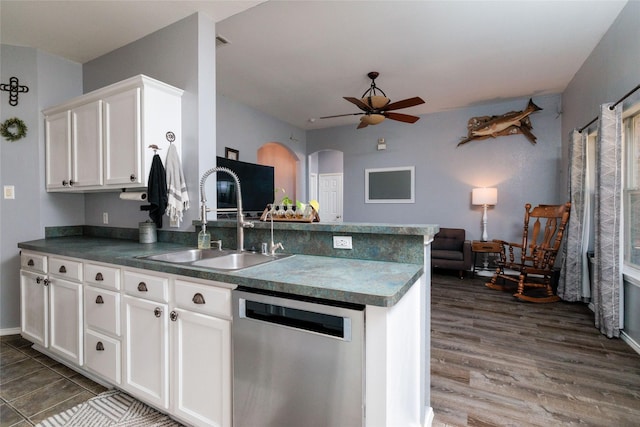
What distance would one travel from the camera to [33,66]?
275 centimetres

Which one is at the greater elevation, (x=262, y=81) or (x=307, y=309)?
(x=262, y=81)

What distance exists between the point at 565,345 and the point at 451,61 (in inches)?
123

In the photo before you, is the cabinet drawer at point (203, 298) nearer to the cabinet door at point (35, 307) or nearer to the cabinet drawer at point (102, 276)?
the cabinet drawer at point (102, 276)

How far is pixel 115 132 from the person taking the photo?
2242 millimetres

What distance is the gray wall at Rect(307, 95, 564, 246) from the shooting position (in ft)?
15.5

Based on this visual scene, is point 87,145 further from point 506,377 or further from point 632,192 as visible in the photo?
point 632,192

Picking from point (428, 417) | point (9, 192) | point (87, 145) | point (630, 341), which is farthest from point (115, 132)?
point (630, 341)

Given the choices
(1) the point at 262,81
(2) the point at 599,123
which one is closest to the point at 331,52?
(1) the point at 262,81

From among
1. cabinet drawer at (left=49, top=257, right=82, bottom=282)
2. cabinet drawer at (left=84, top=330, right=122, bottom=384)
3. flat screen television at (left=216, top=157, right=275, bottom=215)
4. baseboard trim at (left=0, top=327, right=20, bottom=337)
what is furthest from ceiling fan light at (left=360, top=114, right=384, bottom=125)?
baseboard trim at (left=0, top=327, right=20, bottom=337)

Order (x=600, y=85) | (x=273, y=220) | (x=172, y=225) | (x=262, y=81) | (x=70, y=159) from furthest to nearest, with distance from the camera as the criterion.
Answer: (x=262, y=81) < (x=600, y=85) < (x=70, y=159) < (x=172, y=225) < (x=273, y=220)

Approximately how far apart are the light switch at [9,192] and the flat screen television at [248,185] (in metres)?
1.79

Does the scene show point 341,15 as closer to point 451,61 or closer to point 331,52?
point 331,52

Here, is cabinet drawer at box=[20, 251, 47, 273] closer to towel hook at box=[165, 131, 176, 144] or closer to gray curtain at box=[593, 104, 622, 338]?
towel hook at box=[165, 131, 176, 144]

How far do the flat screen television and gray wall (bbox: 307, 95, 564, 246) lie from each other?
226 centimetres
